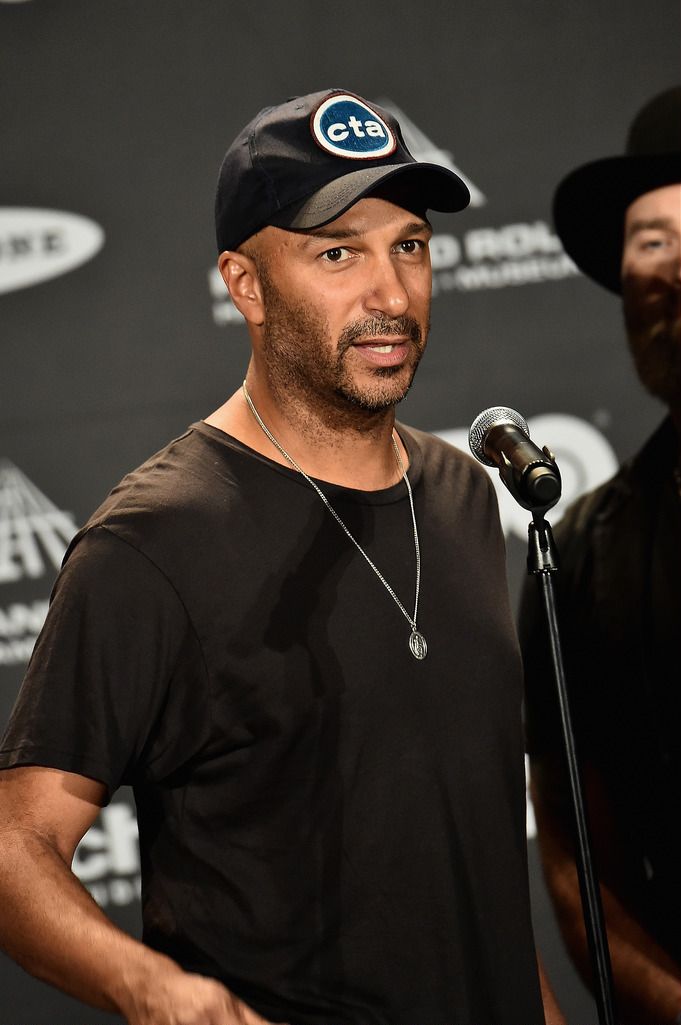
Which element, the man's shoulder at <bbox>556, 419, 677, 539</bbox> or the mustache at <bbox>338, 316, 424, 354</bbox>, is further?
the man's shoulder at <bbox>556, 419, 677, 539</bbox>

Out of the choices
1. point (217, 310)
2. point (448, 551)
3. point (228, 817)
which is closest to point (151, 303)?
point (217, 310)

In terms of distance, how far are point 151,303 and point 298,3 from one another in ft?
2.87

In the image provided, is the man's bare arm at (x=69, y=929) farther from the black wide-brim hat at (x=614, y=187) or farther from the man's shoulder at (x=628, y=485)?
the black wide-brim hat at (x=614, y=187)

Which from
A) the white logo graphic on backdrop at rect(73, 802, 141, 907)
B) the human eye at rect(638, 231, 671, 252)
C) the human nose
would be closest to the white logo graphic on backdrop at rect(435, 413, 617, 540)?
the human eye at rect(638, 231, 671, 252)

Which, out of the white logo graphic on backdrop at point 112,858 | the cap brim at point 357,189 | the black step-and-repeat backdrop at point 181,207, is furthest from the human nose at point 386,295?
the white logo graphic on backdrop at point 112,858

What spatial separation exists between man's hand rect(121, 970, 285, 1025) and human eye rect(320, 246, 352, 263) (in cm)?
102

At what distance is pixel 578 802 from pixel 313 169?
3.25ft

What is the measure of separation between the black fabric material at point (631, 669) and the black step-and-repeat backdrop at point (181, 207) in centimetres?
76

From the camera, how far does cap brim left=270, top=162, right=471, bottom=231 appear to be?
1.74m

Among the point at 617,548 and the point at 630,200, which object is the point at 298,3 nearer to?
the point at 630,200

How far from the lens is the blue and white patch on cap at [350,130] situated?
181 centimetres

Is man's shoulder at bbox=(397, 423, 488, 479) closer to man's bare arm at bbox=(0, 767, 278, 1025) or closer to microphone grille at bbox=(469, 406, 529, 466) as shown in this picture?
microphone grille at bbox=(469, 406, 529, 466)

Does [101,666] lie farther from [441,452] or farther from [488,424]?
[441,452]

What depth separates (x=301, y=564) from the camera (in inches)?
69.5
